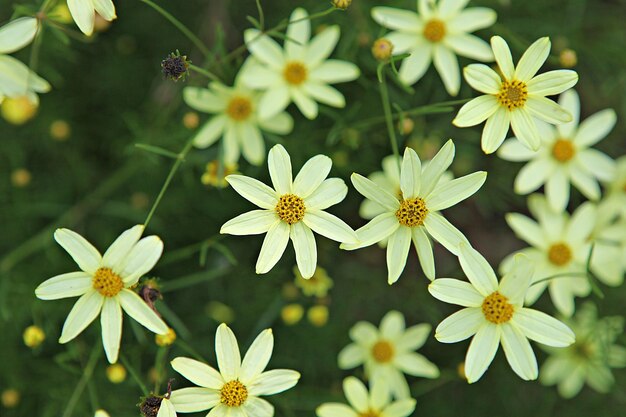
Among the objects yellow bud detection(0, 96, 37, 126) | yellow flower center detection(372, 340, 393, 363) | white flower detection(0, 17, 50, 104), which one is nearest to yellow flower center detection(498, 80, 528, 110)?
yellow flower center detection(372, 340, 393, 363)

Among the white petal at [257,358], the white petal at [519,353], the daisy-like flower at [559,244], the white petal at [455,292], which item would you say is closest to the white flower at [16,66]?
the white petal at [257,358]

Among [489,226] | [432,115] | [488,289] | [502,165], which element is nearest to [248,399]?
[488,289]

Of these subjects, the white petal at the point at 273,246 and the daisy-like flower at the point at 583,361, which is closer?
the white petal at the point at 273,246

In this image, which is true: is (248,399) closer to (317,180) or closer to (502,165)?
(317,180)

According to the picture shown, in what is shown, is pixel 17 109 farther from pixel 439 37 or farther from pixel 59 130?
pixel 439 37

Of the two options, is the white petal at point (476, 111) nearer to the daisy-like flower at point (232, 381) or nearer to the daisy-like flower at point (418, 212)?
the daisy-like flower at point (418, 212)
